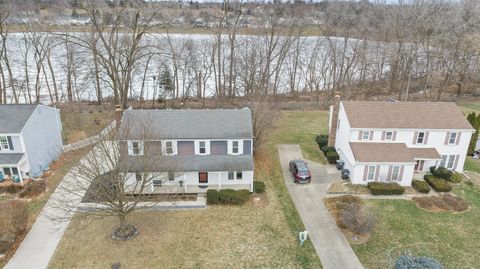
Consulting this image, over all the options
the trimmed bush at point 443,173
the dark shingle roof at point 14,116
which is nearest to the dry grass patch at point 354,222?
the trimmed bush at point 443,173

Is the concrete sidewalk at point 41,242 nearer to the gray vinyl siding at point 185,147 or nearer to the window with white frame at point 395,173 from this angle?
the gray vinyl siding at point 185,147

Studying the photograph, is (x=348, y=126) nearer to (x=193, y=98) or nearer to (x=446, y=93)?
(x=193, y=98)

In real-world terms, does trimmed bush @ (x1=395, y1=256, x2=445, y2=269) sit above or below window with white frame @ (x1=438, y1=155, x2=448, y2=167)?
below

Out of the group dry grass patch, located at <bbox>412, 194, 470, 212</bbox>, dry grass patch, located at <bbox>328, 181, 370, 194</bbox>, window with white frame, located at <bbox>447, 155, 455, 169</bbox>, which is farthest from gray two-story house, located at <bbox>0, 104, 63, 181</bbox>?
window with white frame, located at <bbox>447, 155, 455, 169</bbox>

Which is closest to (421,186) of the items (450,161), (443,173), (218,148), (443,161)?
(443,173)

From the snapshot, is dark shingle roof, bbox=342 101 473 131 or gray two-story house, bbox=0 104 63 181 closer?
gray two-story house, bbox=0 104 63 181

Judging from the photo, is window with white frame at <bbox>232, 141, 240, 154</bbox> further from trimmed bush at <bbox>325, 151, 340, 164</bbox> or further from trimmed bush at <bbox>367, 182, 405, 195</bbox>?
trimmed bush at <bbox>367, 182, 405, 195</bbox>

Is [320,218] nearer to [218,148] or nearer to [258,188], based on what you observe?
[258,188]
